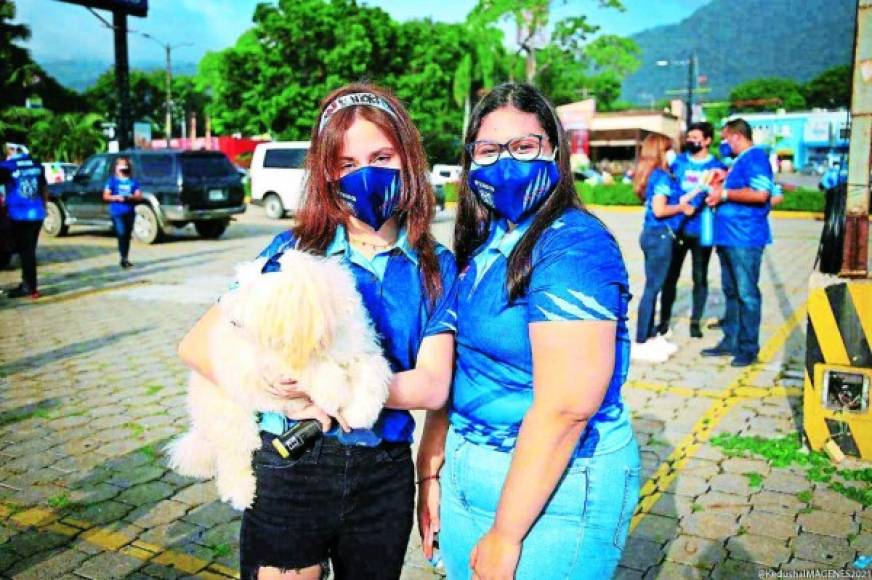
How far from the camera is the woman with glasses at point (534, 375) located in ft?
5.43

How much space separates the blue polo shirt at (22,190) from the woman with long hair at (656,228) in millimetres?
8361

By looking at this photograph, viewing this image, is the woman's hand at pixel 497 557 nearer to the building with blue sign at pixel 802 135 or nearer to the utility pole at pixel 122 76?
the utility pole at pixel 122 76

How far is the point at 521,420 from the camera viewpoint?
182 centimetres

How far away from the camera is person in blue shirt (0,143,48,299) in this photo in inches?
396

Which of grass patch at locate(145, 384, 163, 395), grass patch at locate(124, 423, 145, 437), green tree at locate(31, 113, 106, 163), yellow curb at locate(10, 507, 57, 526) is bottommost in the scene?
yellow curb at locate(10, 507, 57, 526)

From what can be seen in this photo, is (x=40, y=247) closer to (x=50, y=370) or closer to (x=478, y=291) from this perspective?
(x=50, y=370)

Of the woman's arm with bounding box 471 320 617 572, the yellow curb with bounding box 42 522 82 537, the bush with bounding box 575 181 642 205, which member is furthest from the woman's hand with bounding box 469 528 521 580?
the bush with bounding box 575 181 642 205

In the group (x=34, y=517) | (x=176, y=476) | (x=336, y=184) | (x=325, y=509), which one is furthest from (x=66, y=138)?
(x=325, y=509)

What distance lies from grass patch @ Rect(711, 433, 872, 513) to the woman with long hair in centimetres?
222

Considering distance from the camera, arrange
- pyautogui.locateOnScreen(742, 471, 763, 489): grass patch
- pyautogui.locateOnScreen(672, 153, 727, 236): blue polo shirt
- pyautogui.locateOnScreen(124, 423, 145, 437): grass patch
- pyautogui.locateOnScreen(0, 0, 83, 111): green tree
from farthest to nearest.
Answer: pyautogui.locateOnScreen(0, 0, 83, 111): green tree < pyautogui.locateOnScreen(672, 153, 727, 236): blue polo shirt < pyautogui.locateOnScreen(124, 423, 145, 437): grass patch < pyautogui.locateOnScreen(742, 471, 763, 489): grass patch

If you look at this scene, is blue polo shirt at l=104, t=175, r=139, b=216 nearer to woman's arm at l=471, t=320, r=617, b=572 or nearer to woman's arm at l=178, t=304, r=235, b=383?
woman's arm at l=178, t=304, r=235, b=383

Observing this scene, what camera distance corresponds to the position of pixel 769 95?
4697 inches

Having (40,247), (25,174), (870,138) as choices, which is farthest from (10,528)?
(40,247)

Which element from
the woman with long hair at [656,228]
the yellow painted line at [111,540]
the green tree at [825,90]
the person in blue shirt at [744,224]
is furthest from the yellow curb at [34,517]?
the green tree at [825,90]
